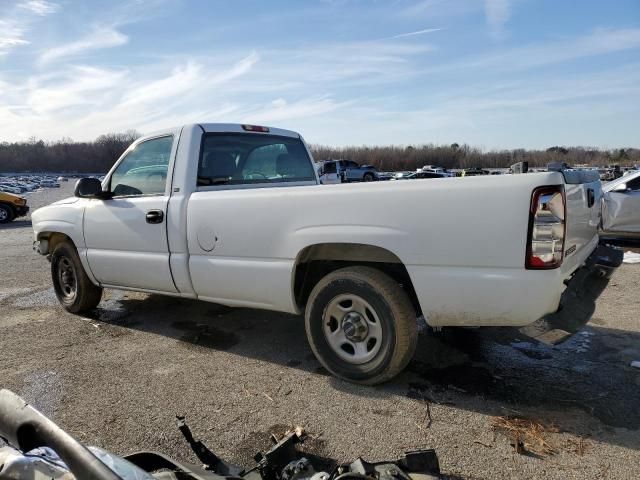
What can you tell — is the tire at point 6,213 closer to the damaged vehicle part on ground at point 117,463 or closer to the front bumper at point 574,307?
the damaged vehicle part on ground at point 117,463

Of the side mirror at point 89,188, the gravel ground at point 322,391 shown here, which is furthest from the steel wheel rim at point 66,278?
the side mirror at point 89,188

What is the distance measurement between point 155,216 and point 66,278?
204 cm

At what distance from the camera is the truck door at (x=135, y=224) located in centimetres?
425

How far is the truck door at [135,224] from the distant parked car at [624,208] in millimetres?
7552

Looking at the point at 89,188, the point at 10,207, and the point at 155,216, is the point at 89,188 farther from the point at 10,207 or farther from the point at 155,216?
the point at 10,207

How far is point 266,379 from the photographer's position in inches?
142

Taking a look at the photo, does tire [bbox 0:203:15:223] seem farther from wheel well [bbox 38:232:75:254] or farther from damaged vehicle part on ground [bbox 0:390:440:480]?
damaged vehicle part on ground [bbox 0:390:440:480]

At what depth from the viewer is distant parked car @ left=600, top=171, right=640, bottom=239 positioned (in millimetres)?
8375

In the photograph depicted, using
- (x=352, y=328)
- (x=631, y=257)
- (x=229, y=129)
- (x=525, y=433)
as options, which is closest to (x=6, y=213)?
(x=229, y=129)

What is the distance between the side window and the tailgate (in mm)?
3243

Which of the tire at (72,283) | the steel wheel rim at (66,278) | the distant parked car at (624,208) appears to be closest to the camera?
the tire at (72,283)

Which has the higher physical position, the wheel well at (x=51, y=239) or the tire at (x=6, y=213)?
the wheel well at (x=51, y=239)

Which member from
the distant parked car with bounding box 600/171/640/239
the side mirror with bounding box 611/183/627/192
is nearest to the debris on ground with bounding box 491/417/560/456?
the distant parked car with bounding box 600/171/640/239

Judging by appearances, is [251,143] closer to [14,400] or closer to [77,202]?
[77,202]
